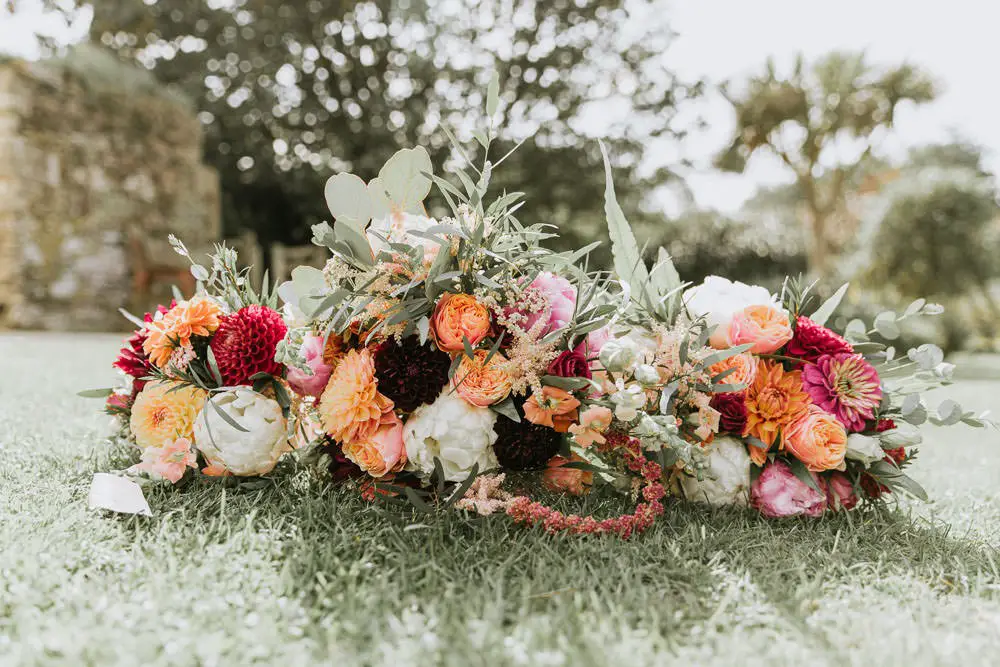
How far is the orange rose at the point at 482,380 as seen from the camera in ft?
4.53

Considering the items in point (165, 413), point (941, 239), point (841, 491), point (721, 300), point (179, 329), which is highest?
point (721, 300)

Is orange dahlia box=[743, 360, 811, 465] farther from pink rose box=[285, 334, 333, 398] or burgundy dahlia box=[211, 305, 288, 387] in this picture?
burgundy dahlia box=[211, 305, 288, 387]

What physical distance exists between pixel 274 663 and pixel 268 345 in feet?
2.58

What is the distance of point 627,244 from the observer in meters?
1.74

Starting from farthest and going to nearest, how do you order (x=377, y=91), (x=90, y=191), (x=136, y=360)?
(x=377, y=91), (x=90, y=191), (x=136, y=360)

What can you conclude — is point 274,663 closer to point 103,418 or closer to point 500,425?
point 500,425

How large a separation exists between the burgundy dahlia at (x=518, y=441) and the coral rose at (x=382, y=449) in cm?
20

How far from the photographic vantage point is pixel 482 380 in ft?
4.56

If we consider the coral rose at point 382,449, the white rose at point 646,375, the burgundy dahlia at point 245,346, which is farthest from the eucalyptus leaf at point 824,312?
the burgundy dahlia at point 245,346

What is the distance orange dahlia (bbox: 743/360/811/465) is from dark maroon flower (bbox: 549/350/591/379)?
0.42 m

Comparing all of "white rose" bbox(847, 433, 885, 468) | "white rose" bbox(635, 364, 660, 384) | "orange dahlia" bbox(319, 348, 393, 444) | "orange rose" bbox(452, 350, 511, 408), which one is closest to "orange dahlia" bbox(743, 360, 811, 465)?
"white rose" bbox(847, 433, 885, 468)

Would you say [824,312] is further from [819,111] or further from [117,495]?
[819,111]

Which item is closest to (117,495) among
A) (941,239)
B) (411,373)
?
(411,373)

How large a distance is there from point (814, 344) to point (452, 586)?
102 cm
